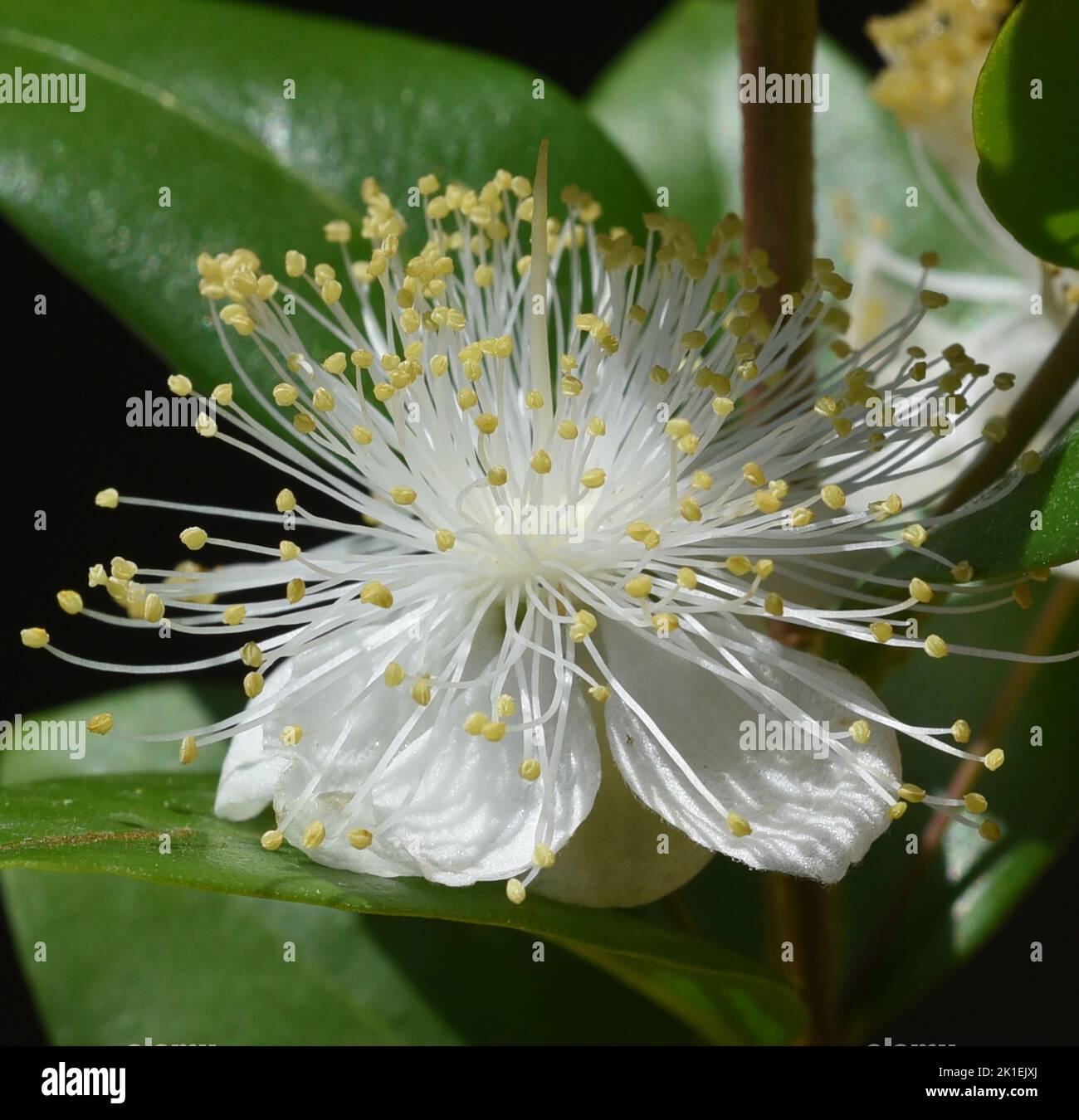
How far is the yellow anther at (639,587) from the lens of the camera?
2.62ft

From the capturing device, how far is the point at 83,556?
1.81 m

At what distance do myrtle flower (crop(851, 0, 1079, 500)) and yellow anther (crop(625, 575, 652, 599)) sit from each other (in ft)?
1.21

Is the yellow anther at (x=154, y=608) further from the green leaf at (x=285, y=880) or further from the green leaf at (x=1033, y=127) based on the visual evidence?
the green leaf at (x=1033, y=127)

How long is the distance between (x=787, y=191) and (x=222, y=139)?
18.1 inches

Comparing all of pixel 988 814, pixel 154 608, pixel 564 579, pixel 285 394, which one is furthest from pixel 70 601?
pixel 988 814

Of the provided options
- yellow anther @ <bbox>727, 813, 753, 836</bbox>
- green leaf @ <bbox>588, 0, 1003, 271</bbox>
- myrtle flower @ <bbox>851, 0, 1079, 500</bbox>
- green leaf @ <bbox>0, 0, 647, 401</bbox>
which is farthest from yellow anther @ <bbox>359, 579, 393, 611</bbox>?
green leaf @ <bbox>588, 0, 1003, 271</bbox>

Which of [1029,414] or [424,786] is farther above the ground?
[1029,414]

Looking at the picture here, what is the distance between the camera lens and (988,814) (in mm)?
1172

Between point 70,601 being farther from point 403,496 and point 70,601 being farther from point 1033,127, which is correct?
point 1033,127

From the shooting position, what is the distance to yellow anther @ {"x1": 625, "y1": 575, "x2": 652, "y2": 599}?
2.62 feet

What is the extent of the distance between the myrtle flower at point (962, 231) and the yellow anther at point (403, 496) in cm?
44

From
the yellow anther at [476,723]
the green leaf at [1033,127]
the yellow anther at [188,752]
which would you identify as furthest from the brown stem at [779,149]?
the yellow anther at [188,752]

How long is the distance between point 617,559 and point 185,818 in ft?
0.95
